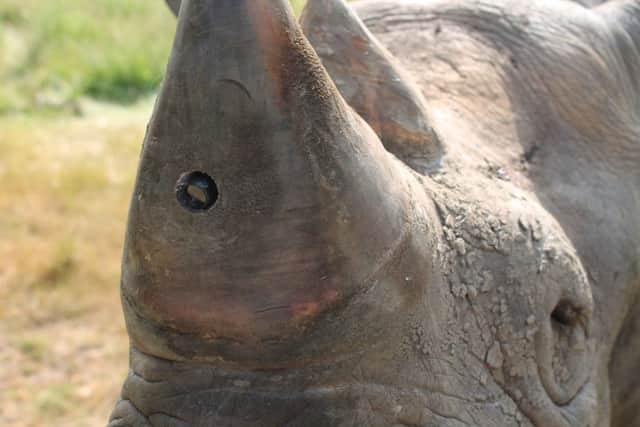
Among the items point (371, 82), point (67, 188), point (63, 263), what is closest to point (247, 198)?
point (371, 82)

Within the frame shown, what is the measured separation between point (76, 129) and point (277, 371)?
613cm

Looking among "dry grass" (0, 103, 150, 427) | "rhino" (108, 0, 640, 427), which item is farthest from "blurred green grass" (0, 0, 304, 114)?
"rhino" (108, 0, 640, 427)

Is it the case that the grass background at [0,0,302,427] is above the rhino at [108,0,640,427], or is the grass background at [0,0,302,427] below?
below

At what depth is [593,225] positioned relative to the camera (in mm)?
1846

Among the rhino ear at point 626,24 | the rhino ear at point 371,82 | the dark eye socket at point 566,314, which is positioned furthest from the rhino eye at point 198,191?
the rhino ear at point 626,24

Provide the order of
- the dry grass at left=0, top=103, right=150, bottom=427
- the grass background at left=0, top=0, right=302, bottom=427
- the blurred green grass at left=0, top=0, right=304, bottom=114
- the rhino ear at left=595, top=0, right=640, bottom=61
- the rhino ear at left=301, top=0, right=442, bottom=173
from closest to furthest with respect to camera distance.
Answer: the rhino ear at left=301, top=0, right=442, bottom=173 < the rhino ear at left=595, top=0, right=640, bottom=61 < the dry grass at left=0, top=103, right=150, bottom=427 < the grass background at left=0, top=0, right=302, bottom=427 < the blurred green grass at left=0, top=0, right=304, bottom=114

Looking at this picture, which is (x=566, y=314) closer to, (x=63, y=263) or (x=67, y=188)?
(x=63, y=263)

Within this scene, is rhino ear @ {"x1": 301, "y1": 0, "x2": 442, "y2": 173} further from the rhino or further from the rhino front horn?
the rhino front horn

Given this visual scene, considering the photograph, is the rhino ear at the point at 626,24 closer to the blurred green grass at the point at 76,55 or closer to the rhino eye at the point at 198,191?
the rhino eye at the point at 198,191

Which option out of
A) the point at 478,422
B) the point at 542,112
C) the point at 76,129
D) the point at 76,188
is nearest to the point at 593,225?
the point at 542,112

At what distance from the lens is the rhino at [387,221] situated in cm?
118

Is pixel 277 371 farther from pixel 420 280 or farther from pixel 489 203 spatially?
pixel 489 203

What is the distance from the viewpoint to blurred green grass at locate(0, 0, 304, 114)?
25.5ft

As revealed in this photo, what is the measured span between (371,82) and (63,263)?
4264mm
